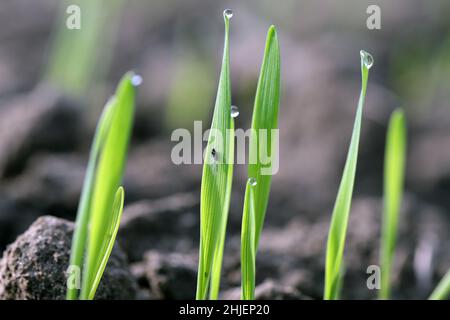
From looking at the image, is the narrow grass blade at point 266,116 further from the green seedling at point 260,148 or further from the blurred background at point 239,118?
the blurred background at point 239,118

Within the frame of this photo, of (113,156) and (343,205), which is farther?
(343,205)

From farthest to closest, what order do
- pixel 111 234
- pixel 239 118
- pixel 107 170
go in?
pixel 239 118
pixel 111 234
pixel 107 170

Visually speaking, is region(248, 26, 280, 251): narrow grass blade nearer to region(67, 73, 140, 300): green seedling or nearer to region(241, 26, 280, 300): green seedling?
region(241, 26, 280, 300): green seedling

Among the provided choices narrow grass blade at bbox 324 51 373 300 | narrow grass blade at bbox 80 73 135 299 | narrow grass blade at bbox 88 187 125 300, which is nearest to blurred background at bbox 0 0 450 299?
narrow grass blade at bbox 324 51 373 300

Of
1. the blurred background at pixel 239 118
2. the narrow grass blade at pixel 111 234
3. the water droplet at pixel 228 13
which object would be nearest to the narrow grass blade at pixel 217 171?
the water droplet at pixel 228 13

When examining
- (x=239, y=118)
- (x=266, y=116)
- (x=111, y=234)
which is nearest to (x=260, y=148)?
(x=266, y=116)

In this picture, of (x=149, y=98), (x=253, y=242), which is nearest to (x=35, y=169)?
(x=149, y=98)

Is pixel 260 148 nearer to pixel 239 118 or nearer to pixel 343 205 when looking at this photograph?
pixel 343 205
